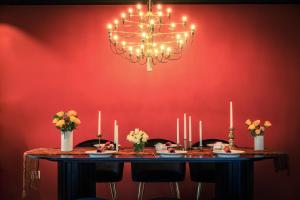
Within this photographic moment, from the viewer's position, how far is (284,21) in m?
5.82

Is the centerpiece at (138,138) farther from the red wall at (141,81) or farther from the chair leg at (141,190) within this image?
the red wall at (141,81)

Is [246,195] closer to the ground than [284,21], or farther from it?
closer to the ground

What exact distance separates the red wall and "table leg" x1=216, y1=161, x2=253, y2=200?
1.65 m

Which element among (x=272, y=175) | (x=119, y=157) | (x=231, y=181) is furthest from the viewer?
(x=272, y=175)

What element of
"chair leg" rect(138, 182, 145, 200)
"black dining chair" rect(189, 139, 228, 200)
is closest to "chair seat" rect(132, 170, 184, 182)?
"black dining chair" rect(189, 139, 228, 200)

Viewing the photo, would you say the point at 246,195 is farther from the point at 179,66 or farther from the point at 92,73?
the point at 92,73

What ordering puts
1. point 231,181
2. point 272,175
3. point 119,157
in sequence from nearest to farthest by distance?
point 119,157
point 231,181
point 272,175

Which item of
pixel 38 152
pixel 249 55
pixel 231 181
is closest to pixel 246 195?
pixel 231 181

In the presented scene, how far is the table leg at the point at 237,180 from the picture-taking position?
3980 mm

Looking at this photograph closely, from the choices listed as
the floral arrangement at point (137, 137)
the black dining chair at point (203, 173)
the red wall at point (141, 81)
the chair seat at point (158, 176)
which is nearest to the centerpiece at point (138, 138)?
the floral arrangement at point (137, 137)

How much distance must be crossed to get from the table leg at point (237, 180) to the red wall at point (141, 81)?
Result: 5.40ft

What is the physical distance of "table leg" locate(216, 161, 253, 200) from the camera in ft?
13.1

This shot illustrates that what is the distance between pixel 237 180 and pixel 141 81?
7.32 ft

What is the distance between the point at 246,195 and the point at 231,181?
0.62 feet
